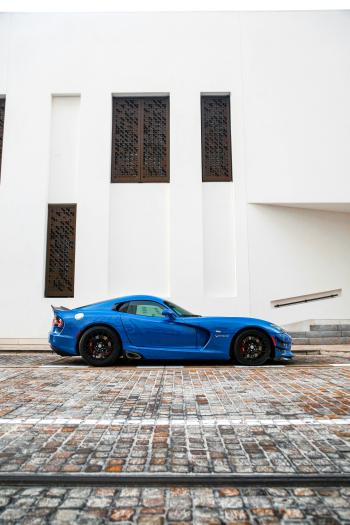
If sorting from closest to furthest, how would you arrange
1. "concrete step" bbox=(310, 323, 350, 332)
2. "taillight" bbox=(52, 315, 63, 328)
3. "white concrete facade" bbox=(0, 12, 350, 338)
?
"taillight" bbox=(52, 315, 63, 328), "concrete step" bbox=(310, 323, 350, 332), "white concrete facade" bbox=(0, 12, 350, 338)

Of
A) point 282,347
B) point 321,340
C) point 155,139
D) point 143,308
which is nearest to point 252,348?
point 282,347

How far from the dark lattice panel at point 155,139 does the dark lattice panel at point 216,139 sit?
122 centimetres

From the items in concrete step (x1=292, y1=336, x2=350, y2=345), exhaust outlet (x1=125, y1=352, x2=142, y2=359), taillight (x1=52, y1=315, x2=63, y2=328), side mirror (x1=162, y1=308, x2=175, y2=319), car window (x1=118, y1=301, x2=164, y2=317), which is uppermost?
car window (x1=118, y1=301, x2=164, y2=317)

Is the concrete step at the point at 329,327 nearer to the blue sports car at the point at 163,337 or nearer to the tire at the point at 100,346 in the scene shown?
the blue sports car at the point at 163,337

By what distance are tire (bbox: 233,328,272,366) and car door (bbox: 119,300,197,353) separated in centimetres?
74

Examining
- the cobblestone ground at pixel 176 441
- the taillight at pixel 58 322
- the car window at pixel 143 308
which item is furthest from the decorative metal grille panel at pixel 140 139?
the cobblestone ground at pixel 176 441

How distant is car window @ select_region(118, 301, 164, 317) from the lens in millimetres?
6395

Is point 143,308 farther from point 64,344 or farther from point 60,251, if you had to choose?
point 60,251

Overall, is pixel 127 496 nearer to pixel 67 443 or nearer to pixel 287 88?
pixel 67 443

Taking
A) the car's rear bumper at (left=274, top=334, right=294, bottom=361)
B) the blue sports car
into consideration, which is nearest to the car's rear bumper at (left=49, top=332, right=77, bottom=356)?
the blue sports car

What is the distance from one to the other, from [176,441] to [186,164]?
10194 millimetres

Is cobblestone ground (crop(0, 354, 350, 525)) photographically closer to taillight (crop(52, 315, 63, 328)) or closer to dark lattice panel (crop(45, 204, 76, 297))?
taillight (crop(52, 315, 63, 328))

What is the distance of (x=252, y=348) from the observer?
6258 mm

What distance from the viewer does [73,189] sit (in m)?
12.0
